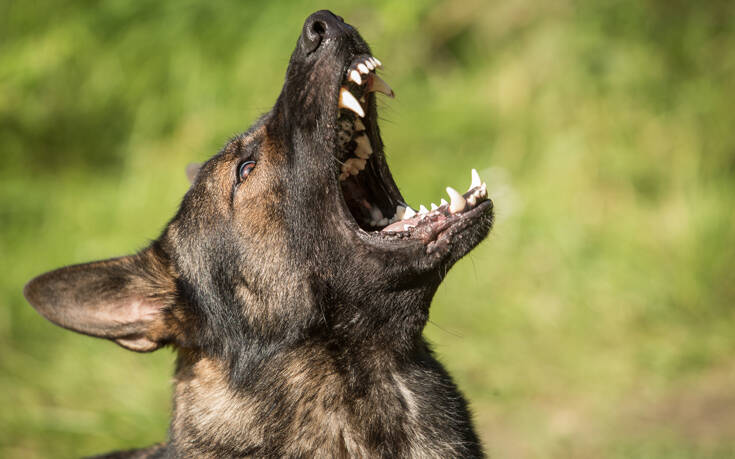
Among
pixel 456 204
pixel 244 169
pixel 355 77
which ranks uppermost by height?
pixel 355 77

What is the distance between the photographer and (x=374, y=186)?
3.45 meters

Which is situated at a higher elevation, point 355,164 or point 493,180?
point 493,180

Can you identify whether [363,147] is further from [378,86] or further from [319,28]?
[319,28]

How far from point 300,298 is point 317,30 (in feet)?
3.62

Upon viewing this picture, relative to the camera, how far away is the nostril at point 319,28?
121 inches

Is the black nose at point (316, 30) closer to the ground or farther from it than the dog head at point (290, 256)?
farther from it

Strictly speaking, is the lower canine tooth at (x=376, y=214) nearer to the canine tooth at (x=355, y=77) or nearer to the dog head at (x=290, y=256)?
the dog head at (x=290, y=256)

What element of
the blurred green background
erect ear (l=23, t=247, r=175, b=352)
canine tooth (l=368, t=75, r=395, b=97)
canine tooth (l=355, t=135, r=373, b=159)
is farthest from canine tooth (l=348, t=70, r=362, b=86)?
the blurred green background

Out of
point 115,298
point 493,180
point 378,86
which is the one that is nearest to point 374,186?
point 378,86

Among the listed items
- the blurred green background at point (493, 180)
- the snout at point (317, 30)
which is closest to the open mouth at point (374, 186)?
the snout at point (317, 30)

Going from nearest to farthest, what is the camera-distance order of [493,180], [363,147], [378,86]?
[378,86] < [363,147] < [493,180]

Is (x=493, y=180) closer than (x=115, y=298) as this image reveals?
No

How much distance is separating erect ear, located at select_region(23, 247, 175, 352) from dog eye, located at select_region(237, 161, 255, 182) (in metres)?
0.54

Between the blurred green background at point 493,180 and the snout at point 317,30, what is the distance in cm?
311
